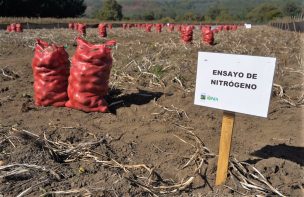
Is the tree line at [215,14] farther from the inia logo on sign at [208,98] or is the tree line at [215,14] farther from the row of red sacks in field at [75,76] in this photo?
the inia logo on sign at [208,98]

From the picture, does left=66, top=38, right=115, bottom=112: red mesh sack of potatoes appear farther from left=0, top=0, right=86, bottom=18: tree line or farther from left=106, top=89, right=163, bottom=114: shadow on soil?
left=0, top=0, right=86, bottom=18: tree line

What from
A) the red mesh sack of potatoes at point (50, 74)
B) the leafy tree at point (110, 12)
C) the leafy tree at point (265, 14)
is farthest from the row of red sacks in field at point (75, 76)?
the leafy tree at point (265, 14)

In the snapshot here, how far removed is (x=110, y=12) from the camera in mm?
71375

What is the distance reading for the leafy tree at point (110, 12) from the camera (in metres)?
70.8

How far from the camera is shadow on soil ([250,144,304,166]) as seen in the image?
411 centimetres

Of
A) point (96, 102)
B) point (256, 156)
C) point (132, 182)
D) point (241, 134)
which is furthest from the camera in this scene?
point (96, 102)

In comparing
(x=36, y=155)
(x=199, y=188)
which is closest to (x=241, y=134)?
(x=199, y=188)

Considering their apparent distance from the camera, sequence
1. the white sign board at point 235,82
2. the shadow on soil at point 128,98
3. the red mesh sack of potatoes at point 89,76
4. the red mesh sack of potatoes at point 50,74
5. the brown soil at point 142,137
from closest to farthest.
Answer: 1. the white sign board at point 235,82
2. the brown soil at point 142,137
3. the red mesh sack of potatoes at point 89,76
4. the red mesh sack of potatoes at point 50,74
5. the shadow on soil at point 128,98

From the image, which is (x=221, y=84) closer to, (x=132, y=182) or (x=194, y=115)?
(x=132, y=182)

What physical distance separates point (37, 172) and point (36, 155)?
12.2 inches

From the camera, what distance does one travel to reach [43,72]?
5.37m

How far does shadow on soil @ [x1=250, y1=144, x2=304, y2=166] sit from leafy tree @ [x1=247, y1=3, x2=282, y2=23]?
3181 inches

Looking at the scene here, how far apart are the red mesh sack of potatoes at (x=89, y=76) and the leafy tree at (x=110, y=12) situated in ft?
218

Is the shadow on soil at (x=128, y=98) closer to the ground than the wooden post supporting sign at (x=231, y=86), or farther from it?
closer to the ground
